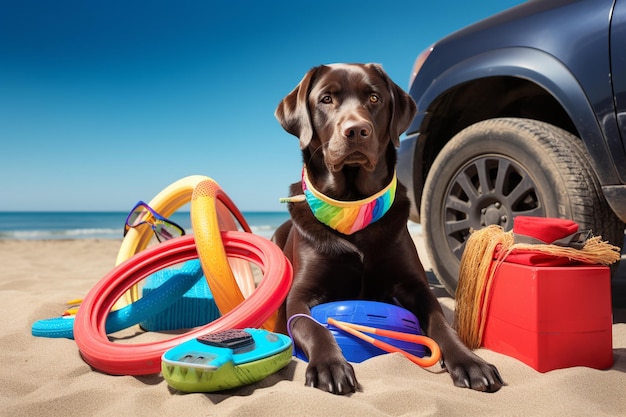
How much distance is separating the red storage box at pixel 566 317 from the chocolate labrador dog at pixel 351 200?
0.42 m

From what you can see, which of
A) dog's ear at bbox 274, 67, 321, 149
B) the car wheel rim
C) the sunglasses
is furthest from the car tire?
the sunglasses

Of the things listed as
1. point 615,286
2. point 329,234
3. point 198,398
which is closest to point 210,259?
point 329,234

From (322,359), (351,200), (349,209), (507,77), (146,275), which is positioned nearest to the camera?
(322,359)

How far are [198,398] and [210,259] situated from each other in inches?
44.7

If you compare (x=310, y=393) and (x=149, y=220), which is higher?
(x=149, y=220)

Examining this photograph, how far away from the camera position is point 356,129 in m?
2.54

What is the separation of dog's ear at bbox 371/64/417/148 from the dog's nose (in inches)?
16.9

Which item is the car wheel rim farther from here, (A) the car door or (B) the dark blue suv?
(A) the car door

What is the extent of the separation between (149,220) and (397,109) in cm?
211

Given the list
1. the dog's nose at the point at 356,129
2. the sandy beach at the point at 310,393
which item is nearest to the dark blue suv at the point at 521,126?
the sandy beach at the point at 310,393

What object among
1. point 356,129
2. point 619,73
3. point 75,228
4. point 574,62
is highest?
point 574,62

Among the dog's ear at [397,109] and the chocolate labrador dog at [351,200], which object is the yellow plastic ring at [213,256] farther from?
the dog's ear at [397,109]

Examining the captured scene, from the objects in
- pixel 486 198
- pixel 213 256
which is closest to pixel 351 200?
pixel 213 256

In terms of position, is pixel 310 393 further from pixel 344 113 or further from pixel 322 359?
pixel 344 113
